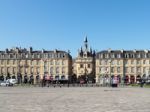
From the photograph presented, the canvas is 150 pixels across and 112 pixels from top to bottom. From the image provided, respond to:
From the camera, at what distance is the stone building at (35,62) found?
515ft

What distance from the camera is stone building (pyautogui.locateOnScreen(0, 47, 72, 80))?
157 metres

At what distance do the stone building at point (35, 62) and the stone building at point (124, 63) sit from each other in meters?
12.5

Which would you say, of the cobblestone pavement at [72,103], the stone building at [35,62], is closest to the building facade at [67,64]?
the stone building at [35,62]

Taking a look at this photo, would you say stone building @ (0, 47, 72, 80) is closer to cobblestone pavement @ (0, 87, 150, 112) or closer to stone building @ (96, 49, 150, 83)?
stone building @ (96, 49, 150, 83)

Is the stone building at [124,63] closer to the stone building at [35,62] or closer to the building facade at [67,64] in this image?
the building facade at [67,64]

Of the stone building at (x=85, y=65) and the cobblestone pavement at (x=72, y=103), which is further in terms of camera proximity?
the stone building at (x=85, y=65)

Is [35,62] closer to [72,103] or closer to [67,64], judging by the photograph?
[67,64]

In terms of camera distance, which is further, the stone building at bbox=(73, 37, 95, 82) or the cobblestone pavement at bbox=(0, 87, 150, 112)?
the stone building at bbox=(73, 37, 95, 82)

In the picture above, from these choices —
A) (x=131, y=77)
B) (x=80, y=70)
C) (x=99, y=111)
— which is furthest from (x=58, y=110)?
(x=80, y=70)

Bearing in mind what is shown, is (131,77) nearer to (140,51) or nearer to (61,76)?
(140,51)

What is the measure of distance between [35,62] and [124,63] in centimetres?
3190

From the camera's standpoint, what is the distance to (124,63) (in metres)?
155

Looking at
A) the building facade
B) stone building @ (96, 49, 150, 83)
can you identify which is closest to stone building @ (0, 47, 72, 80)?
the building facade

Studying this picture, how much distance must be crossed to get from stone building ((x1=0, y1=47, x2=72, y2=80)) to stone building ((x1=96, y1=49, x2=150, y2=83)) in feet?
41.0
